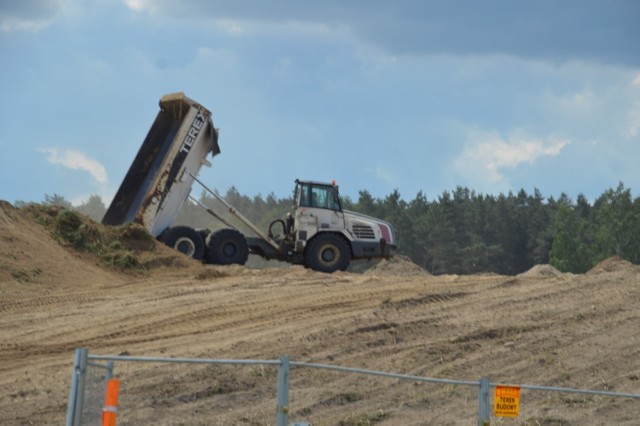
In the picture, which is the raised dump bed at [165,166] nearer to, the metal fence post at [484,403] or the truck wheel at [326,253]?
the truck wheel at [326,253]

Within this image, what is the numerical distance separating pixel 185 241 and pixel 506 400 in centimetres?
1828

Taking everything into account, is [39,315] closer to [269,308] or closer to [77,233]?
[269,308]

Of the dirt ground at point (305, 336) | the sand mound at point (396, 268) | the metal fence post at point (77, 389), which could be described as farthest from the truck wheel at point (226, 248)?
the metal fence post at point (77, 389)

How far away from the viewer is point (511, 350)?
17.3 meters

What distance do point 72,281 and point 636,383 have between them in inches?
485

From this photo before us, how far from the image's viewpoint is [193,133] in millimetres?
26266

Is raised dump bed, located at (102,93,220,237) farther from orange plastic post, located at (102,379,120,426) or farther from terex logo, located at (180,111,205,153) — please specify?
orange plastic post, located at (102,379,120,426)

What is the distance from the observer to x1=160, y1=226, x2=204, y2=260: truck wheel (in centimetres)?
2669

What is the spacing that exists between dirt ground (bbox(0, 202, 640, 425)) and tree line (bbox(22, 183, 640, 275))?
1882 inches

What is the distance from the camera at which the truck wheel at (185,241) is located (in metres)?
26.7

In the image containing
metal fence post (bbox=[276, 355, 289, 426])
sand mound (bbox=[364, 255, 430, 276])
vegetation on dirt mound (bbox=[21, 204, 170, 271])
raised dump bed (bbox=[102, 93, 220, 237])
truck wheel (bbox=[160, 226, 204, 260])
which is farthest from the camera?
sand mound (bbox=[364, 255, 430, 276])

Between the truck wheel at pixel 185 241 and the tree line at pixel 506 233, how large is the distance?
44069 millimetres

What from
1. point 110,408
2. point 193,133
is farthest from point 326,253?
point 110,408

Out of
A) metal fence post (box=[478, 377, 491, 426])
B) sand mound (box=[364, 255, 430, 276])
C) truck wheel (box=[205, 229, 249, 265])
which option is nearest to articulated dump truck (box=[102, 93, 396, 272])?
truck wheel (box=[205, 229, 249, 265])
